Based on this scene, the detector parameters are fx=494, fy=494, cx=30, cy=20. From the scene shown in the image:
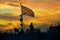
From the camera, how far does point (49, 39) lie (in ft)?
Result: 429

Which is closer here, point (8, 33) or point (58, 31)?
point (58, 31)

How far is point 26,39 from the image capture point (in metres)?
137

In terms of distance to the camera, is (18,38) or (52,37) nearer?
(52,37)

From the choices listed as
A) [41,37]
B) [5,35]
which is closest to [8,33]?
[5,35]

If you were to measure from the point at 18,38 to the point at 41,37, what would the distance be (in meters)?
6.80

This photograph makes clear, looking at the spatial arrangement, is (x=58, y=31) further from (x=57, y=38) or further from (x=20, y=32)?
(x=20, y=32)

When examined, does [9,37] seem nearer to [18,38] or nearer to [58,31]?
[18,38]

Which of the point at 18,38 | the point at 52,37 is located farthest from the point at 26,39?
the point at 52,37

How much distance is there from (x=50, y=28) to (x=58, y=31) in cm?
223

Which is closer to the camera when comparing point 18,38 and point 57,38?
point 57,38

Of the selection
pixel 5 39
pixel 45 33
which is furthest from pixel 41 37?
pixel 5 39

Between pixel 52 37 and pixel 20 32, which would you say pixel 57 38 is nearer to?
pixel 52 37

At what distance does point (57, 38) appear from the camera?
4951 inches

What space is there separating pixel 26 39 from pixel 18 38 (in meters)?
2.25
